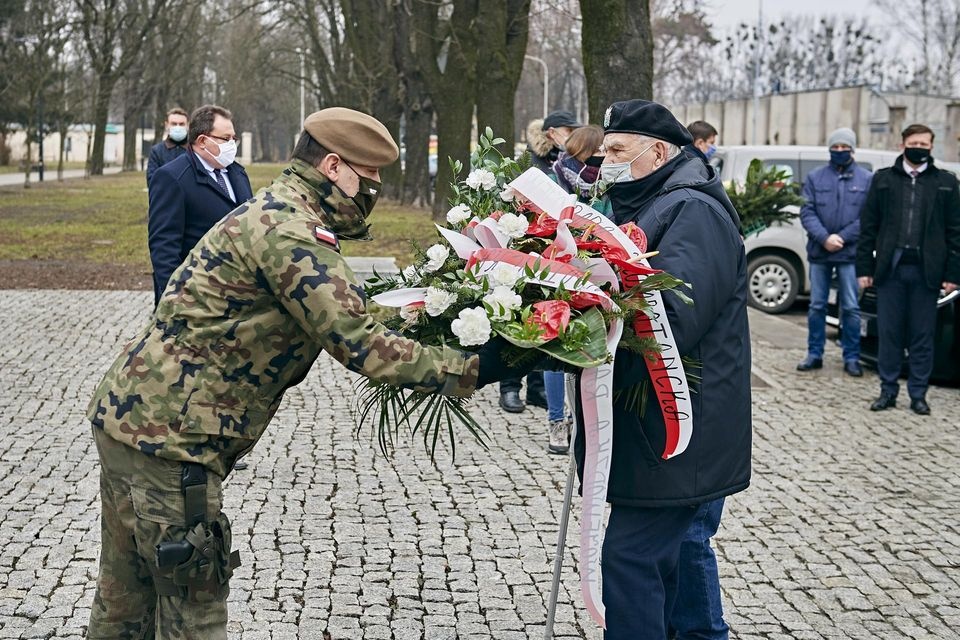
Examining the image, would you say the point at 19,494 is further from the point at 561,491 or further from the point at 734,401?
the point at 734,401

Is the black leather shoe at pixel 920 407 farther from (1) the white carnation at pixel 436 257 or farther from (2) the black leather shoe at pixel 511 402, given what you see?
(1) the white carnation at pixel 436 257

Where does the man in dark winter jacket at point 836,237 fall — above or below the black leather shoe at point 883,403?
above

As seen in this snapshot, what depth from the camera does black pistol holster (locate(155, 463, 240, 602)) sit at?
11.8 ft

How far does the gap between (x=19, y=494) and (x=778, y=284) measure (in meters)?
10.6

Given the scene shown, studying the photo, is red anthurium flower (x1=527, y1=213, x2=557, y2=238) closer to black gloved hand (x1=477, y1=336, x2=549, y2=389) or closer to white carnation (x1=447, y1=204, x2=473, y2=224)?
white carnation (x1=447, y1=204, x2=473, y2=224)

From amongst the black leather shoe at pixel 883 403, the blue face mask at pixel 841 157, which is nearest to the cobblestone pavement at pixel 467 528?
the black leather shoe at pixel 883 403

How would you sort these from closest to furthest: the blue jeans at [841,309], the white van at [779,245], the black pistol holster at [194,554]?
the black pistol holster at [194,554] → the blue jeans at [841,309] → the white van at [779,245]

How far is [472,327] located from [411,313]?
1.12 ft

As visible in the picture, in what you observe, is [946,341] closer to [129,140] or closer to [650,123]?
[650,123]

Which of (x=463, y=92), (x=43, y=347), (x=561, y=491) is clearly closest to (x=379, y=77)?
(x=463, y=92)

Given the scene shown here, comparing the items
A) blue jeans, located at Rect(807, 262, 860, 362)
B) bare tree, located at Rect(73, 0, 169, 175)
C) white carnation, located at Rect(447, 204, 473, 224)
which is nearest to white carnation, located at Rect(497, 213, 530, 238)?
white carnation, located at Rect(447, 204, 473, 224)

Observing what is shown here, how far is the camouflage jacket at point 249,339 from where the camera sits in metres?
3.48

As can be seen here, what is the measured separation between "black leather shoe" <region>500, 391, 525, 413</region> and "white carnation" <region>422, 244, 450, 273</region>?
5284 millimetres

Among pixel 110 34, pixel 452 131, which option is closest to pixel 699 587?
pixel 452 131
